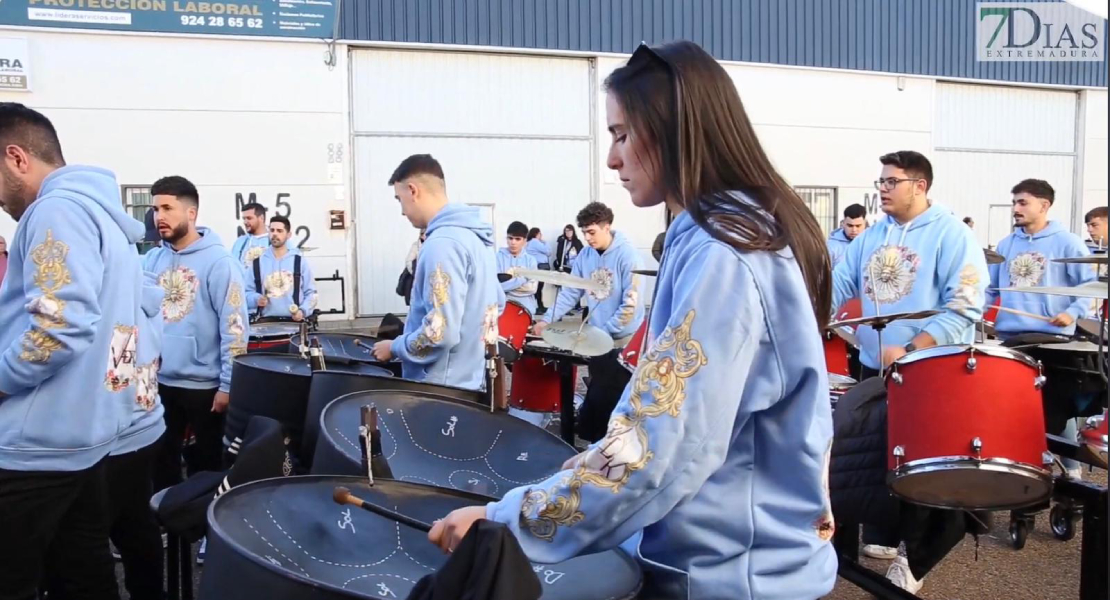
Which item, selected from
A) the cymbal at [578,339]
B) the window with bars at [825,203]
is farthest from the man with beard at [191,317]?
the window with bars at [825,203]

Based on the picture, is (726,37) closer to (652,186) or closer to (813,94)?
(813,94)

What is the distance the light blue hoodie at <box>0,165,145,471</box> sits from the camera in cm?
168

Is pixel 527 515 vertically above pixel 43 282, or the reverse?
pixel 43 282

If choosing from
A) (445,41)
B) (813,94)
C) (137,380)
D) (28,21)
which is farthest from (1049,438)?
(813,94)

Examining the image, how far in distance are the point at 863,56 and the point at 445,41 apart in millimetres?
4928

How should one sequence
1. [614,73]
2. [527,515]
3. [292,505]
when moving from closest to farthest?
[527,515], [614,73], [292,505]

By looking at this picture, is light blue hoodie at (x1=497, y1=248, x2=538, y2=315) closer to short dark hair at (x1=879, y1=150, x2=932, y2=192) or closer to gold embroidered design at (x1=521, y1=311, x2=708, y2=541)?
short dark hair at (x1=879, y1=150, x2=932, y2=192)

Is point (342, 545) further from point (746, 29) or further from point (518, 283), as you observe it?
point (746, 29)

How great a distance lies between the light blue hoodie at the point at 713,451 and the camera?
860 millimetres

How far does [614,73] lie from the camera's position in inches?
39.7

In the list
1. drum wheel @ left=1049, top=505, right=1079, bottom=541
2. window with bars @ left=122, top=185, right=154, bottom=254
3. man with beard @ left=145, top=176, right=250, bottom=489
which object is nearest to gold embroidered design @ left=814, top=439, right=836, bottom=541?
man with beard @ left=145, top=176, right=250, bottom=489

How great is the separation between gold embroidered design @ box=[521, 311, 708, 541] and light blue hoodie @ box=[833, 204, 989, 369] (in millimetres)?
1889

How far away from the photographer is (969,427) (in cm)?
205

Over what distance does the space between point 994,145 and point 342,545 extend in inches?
474
